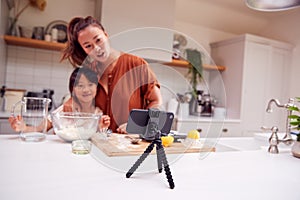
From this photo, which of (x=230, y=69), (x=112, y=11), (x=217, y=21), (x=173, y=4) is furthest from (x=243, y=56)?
(x=112, y=11)

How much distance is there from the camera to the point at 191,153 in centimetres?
90

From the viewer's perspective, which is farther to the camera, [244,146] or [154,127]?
[244,146]

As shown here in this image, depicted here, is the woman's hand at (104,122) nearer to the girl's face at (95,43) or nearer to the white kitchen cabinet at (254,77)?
the girl's face at (95,43)

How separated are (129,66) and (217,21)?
2.53 metres

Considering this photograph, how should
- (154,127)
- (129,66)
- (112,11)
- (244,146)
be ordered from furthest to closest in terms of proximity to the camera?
(112,11) < (244,146) < (129,66) < (154,127)

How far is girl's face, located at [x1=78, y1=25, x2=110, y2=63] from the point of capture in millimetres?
967

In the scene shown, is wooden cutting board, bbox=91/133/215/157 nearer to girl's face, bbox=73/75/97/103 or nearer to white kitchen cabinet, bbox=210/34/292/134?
girl's face, bbox=73/75/97/103

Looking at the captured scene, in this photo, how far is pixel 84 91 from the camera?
1.09 meters

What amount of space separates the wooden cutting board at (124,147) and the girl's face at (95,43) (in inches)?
13.2

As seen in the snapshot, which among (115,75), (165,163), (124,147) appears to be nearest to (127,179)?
(165,163)

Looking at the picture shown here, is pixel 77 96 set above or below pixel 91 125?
above

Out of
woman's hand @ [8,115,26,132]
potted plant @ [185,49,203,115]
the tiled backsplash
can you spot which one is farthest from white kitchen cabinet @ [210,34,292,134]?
woman's hand @ [8,115,26,132]

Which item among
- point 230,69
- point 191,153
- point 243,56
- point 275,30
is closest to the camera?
point 191,153

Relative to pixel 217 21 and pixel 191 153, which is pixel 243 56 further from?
pixel 191 153
